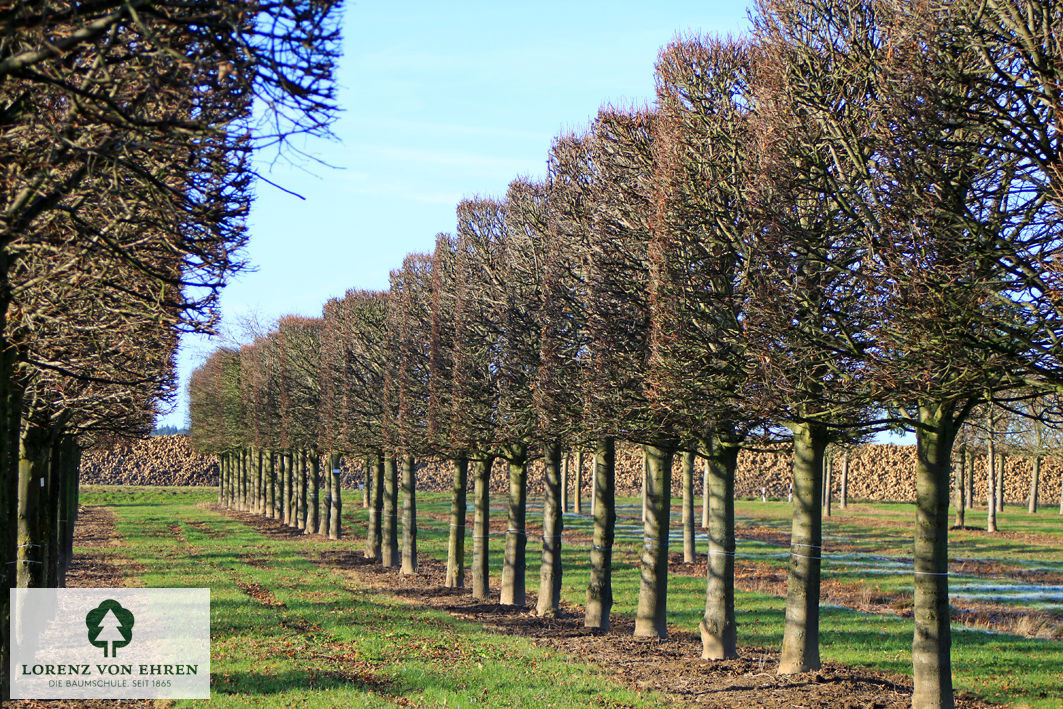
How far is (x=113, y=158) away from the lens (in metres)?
7.36

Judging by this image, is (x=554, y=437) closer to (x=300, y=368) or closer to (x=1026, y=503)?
(x=300, y=368)

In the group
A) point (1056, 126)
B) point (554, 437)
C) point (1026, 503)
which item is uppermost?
point (1056, 126)

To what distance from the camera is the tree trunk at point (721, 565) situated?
54.6 feet

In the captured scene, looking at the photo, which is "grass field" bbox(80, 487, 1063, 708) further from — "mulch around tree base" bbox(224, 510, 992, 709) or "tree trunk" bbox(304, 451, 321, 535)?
"tree trunk" bbox(304, 451, 321, 535)

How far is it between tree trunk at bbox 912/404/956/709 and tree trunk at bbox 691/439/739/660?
432 cm

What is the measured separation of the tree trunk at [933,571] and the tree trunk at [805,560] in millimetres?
2225

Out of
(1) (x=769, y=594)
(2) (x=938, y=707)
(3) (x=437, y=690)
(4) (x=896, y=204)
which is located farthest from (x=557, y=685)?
(1) (x=769, y=594)

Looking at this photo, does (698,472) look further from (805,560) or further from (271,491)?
(805,560)

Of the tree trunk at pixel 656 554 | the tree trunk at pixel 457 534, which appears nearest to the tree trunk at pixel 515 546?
the tree trunk at pixel 457 534

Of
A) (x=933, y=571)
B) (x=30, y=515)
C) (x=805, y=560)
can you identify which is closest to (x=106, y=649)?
(x=30, y=515)

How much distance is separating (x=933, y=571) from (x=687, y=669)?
504 cm

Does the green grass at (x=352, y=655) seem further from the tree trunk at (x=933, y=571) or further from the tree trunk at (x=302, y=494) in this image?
the tree trunk at (x=302, y=494)

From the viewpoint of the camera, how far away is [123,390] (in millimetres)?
16562

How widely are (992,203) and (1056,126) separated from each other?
2097 millimetres
